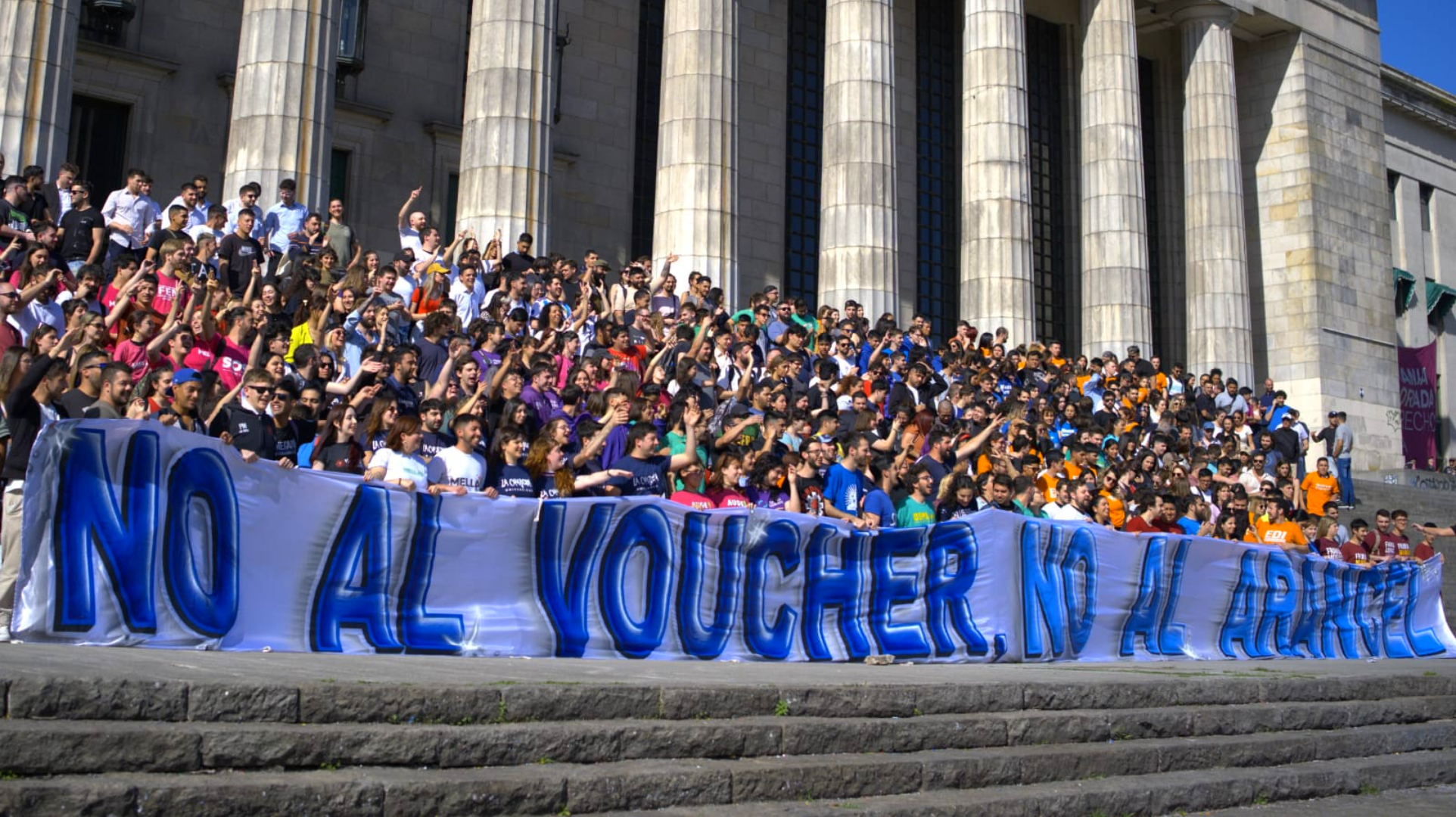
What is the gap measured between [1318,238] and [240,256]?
28.4 m

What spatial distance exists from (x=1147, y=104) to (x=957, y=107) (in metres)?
6.15

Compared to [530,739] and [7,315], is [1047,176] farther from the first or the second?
[530,739]

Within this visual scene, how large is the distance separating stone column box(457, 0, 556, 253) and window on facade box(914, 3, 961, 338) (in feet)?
47.3

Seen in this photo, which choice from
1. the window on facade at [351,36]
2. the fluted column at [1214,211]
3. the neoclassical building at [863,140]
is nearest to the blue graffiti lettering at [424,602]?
the neoclassical building at [863,140]

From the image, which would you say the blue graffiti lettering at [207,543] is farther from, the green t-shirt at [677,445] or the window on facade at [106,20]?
the window on facade at [106,20]

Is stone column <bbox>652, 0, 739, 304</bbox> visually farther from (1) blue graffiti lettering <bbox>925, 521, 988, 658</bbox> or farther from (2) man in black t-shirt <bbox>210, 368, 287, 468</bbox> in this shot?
(2) man in black t-shirt <bbox>210, 368, 287, 468</bbox>

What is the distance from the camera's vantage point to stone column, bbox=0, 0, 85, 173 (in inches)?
690

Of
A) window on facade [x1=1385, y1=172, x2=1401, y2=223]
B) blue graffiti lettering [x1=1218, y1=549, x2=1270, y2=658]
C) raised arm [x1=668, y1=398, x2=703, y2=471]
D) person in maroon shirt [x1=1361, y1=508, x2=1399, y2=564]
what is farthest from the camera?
window on facade [x1=1385, y1=172, x2=1401, y2=223]

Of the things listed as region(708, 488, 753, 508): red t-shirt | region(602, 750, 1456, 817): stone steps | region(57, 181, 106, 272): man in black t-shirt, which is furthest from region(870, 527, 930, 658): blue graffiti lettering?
region(57, 181, 106, 272): man in black t-shirt

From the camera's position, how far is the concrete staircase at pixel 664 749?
17.2 ft

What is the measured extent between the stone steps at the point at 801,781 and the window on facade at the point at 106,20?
67.3 feet

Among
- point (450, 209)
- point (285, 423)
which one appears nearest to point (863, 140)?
point (450, 209)

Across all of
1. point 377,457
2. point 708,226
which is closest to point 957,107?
point 708,226

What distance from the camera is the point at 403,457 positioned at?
1007 cm
